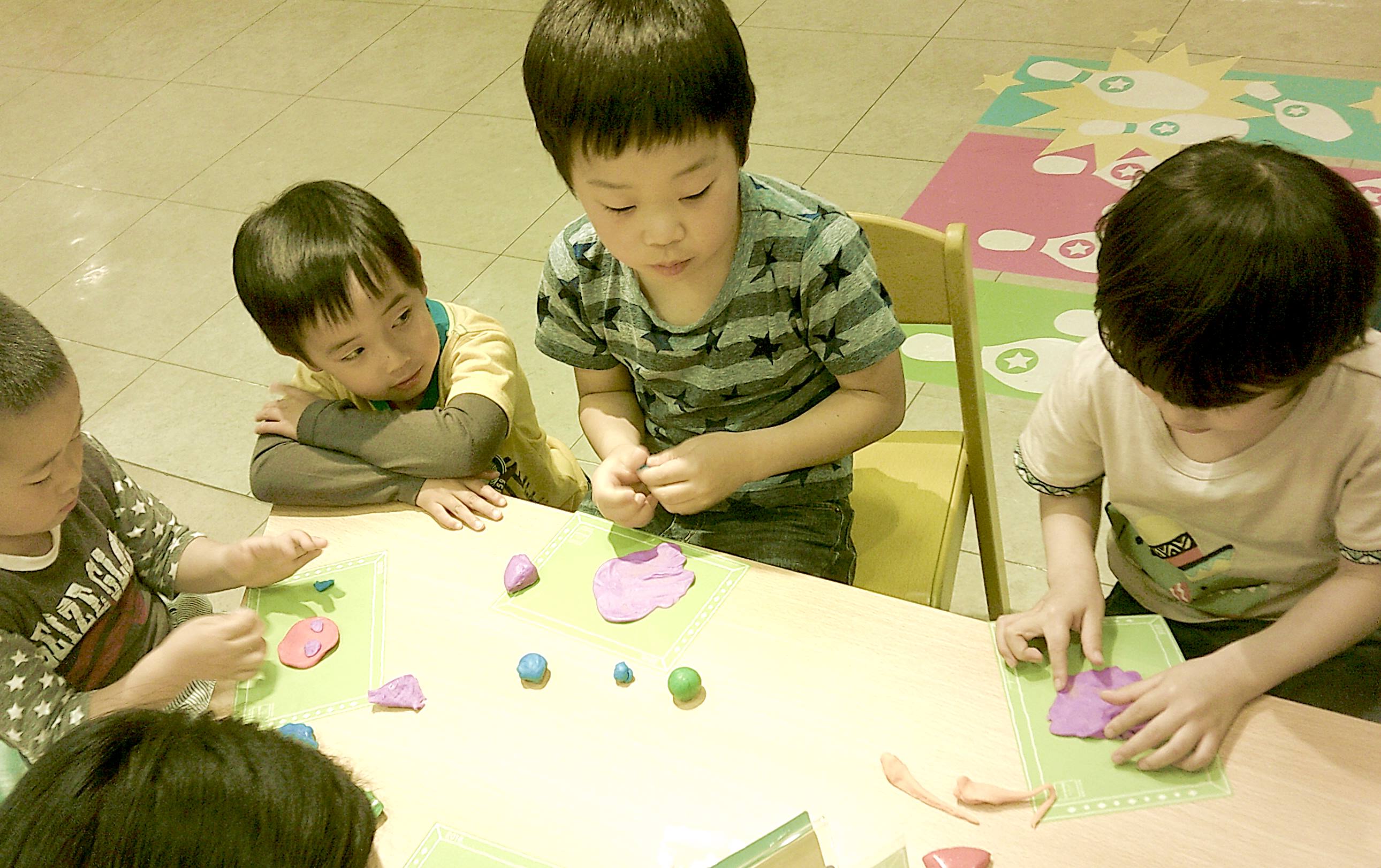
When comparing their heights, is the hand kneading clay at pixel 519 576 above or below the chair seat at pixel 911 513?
above

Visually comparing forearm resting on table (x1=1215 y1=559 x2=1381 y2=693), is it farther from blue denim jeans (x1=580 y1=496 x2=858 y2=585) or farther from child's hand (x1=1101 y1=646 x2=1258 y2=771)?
blue denim jeans (x1=580 y1=496 x2=858 y2=585)

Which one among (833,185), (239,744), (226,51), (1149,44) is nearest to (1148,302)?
(239,744)

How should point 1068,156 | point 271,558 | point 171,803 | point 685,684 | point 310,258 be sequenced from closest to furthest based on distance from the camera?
point 171,803, point 685,684, point 271,558, point 310,258, point 1068,156

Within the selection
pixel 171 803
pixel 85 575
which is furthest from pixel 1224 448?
pixel 85 575

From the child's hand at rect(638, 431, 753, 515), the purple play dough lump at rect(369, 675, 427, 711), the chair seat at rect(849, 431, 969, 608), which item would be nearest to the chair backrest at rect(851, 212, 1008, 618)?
the chair seat at rect(849, 431, 969, 608)

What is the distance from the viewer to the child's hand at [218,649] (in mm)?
909

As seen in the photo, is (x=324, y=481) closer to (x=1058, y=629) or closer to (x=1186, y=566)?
(x=1058, y=629)

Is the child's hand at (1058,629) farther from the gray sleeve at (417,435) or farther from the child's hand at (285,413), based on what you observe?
the child's hand at (285,413)

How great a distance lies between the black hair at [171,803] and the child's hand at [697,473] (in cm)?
43

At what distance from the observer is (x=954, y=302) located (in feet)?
3.59

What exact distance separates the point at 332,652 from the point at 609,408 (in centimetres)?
43

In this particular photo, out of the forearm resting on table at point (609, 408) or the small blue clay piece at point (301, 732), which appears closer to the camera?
the small blue clay piece at point (301, 732)

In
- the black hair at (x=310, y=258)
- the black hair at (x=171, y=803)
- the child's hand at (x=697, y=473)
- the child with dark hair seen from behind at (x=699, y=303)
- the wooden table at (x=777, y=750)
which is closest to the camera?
the black hair at (x=171, y=803)

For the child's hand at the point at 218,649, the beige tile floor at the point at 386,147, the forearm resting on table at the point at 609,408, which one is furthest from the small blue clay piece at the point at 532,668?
the beige tile floor at the point at 386,147
